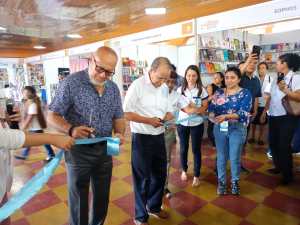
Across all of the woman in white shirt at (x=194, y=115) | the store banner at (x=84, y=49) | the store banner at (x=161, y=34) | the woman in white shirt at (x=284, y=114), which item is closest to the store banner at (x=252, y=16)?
the store banner at (x=161, y=34)

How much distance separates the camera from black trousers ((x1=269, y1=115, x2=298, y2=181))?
3.08 metres

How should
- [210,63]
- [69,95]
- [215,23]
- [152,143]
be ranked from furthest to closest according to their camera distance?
[210,63]
[215,23]
[152,143]
[69,95]

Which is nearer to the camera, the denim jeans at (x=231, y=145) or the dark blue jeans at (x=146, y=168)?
the dark blue jeans at (x=146, y=168)

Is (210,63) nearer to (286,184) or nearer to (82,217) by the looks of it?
(286,184)

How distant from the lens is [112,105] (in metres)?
1.86

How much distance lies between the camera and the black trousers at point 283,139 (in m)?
3.08

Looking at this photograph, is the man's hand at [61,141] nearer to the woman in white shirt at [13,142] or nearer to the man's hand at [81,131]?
the woman in white shirt at [13,142]

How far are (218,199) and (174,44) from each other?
7503mm

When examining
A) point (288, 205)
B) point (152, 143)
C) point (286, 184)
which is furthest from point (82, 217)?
point (286, 184)

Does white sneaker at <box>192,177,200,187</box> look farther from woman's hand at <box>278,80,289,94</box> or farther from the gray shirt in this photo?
the gray shirt

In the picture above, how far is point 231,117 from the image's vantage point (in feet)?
8.87

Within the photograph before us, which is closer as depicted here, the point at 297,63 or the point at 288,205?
the point at 288,205

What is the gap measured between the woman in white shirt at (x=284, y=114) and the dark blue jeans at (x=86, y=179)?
234 centimetres

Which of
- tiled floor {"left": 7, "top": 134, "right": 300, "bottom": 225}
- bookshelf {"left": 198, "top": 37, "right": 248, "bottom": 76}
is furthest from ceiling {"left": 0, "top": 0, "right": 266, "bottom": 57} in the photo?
tiled floor {"left": 7, "top": 134, "right": 300, "bottom": 225}
